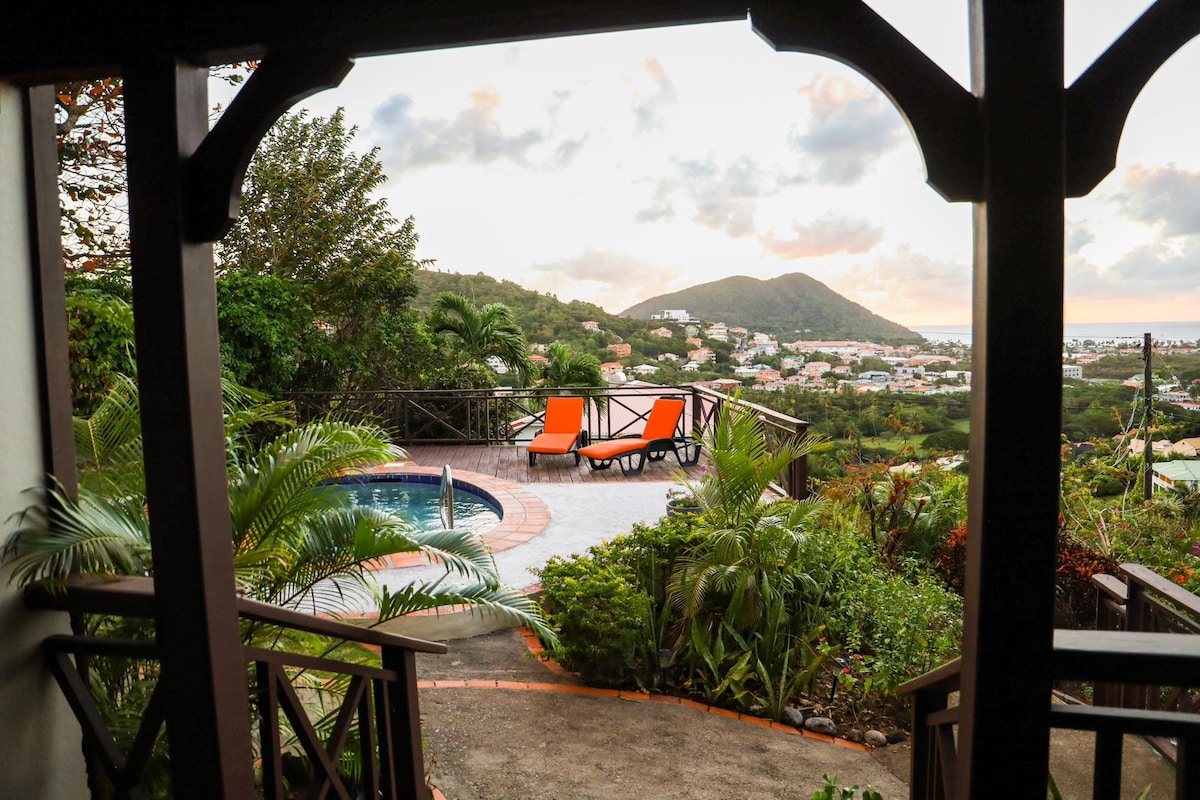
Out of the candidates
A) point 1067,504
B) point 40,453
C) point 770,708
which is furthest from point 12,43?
point 1067,504

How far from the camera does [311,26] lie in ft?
5.66

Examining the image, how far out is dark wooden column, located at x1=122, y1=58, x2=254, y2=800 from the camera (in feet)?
5.89

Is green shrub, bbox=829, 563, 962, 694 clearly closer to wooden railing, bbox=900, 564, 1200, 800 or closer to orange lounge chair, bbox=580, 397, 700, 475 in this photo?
wooden railing, bbox=900, 564, 1200, 800

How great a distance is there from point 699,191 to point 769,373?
742 cm

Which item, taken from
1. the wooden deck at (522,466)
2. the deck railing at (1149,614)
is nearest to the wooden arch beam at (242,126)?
the deck railing at (1149,614)

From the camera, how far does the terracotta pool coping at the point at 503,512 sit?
6.16 m

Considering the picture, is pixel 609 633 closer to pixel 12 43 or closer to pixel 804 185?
pixel 12 43

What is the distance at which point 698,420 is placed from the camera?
11039mm

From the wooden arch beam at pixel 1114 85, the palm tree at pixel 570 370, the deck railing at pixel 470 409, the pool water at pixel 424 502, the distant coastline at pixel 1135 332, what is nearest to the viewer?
the wooden arch beam at pixel 1114 85

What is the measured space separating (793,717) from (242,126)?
4091 mm

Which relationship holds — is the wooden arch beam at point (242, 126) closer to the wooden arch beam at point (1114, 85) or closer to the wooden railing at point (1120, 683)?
the wooden arch beam at point (1114, 85)

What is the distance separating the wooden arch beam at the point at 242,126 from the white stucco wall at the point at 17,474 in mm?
584

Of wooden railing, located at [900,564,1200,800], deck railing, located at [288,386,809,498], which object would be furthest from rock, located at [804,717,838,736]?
deck railing, located at [288,386,809,498]

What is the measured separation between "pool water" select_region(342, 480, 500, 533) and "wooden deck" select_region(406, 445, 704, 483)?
602 millimetres
